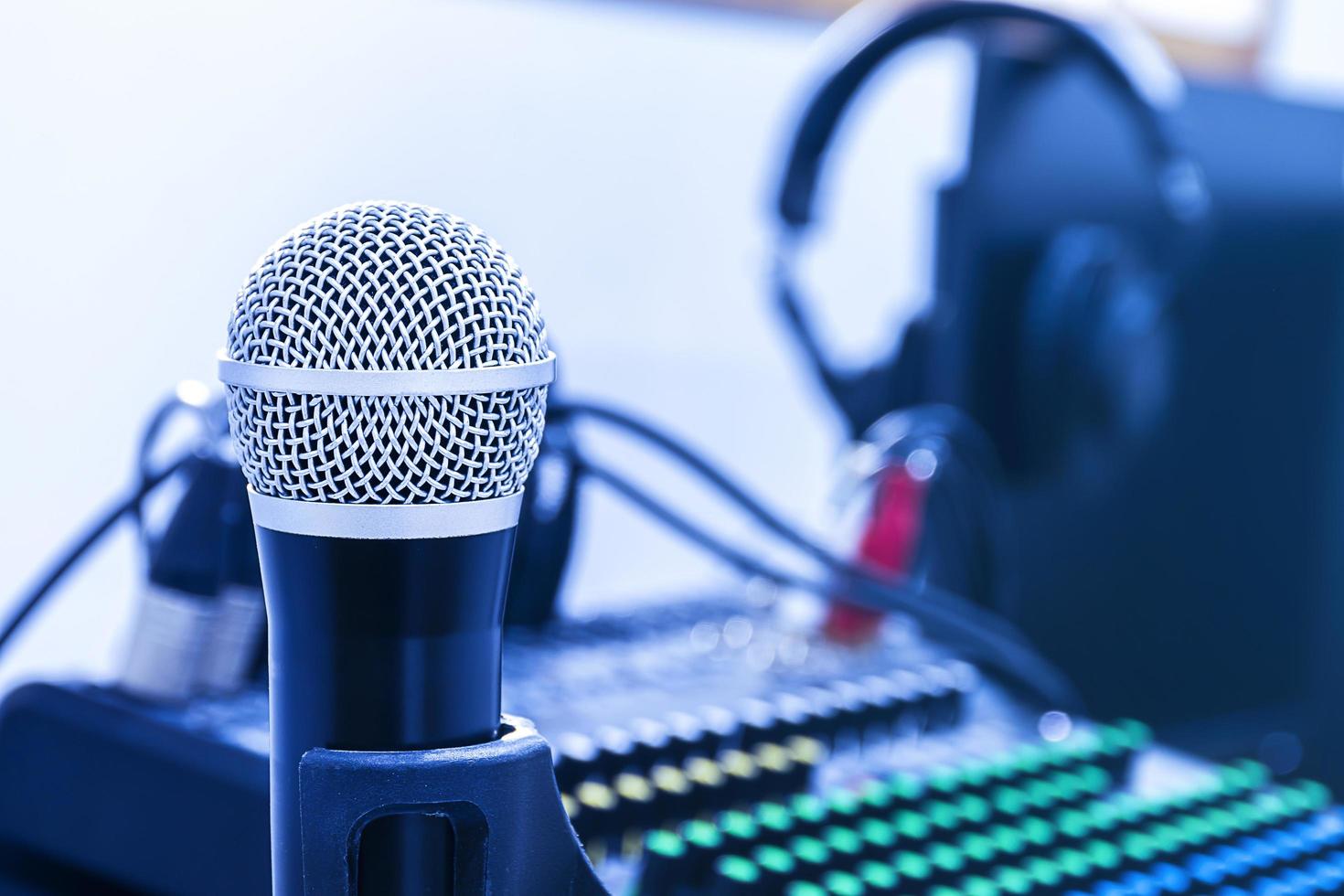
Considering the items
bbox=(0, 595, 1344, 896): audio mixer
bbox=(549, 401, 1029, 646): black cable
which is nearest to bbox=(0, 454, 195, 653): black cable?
bbox=(0, 595, 1344, 896): audio mixer

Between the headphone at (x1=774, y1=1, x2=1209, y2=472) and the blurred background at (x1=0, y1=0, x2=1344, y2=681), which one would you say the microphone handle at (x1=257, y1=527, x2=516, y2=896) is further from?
the headphone at (x1=774, y1=1, x2=1209, y2=472)

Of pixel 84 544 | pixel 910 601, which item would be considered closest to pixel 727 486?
pixel 910 601

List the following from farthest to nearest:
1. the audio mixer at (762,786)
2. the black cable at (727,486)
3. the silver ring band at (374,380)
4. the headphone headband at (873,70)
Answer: the headphone headband at (873,70), the black cable at (727,486), the audio mixer at (762,786), the silver ring band at (374,380)

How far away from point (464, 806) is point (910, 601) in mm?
358

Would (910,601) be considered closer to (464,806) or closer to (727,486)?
(727,486)

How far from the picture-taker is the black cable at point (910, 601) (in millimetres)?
607

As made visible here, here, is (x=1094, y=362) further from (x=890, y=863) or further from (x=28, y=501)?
(x=28, y=501)

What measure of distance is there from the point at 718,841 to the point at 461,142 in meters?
0.51

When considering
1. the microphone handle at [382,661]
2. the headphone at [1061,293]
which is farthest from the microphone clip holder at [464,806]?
the headphone at [1061,293]

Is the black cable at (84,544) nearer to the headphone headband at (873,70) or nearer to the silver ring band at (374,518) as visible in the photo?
the silver ring band at (374,518)

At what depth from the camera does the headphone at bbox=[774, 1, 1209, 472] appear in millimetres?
756

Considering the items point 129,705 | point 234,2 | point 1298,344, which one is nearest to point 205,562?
point 129,705

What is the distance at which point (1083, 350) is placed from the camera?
0.80 meters

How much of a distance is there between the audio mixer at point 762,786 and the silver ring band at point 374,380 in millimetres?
174
